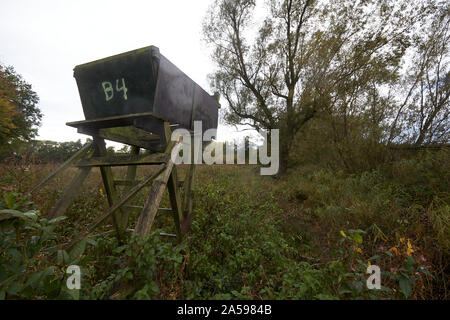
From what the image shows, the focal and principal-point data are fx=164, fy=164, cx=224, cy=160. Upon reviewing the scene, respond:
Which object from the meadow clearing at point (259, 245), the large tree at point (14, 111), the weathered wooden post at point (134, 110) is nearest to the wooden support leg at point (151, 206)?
the weathered wooden post at point (134, 110)

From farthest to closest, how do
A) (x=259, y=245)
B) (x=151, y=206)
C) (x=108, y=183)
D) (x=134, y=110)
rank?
1. (x=108, y=183)
2. (x=259, y=245)
3. (x=134, y=110)
4. (x=151, y=206)

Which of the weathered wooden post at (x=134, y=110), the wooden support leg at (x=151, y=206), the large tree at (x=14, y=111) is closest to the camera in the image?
the wooden support leg at (x=151, y=206)

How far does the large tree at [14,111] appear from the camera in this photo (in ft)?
33.0

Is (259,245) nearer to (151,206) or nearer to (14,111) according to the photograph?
(151,206)

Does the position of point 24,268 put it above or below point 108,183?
below

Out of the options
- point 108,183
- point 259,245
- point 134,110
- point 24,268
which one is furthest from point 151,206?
point 259,245

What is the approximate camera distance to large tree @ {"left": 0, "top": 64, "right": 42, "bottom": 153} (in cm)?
1006

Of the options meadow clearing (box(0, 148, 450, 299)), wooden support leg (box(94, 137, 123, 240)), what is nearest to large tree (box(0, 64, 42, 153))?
meadow clearing (box(0, 148, 450, 299))

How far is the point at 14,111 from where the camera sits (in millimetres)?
11992

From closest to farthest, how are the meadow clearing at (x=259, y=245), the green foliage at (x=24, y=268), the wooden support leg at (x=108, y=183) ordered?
the green foliage at (x=24, y=268) → the meadow clearing at (x=259, y=245) → the wooden support leg at (x=108, y=183)

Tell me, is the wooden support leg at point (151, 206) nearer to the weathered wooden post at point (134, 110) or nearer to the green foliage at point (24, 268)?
the weathered wooden post at point (134, 110)

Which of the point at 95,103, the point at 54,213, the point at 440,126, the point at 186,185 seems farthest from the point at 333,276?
the point at 440,126

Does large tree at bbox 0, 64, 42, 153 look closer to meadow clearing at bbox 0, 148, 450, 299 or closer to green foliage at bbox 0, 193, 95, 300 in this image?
meadow clearing at bbox 0, 148, 450, 299
